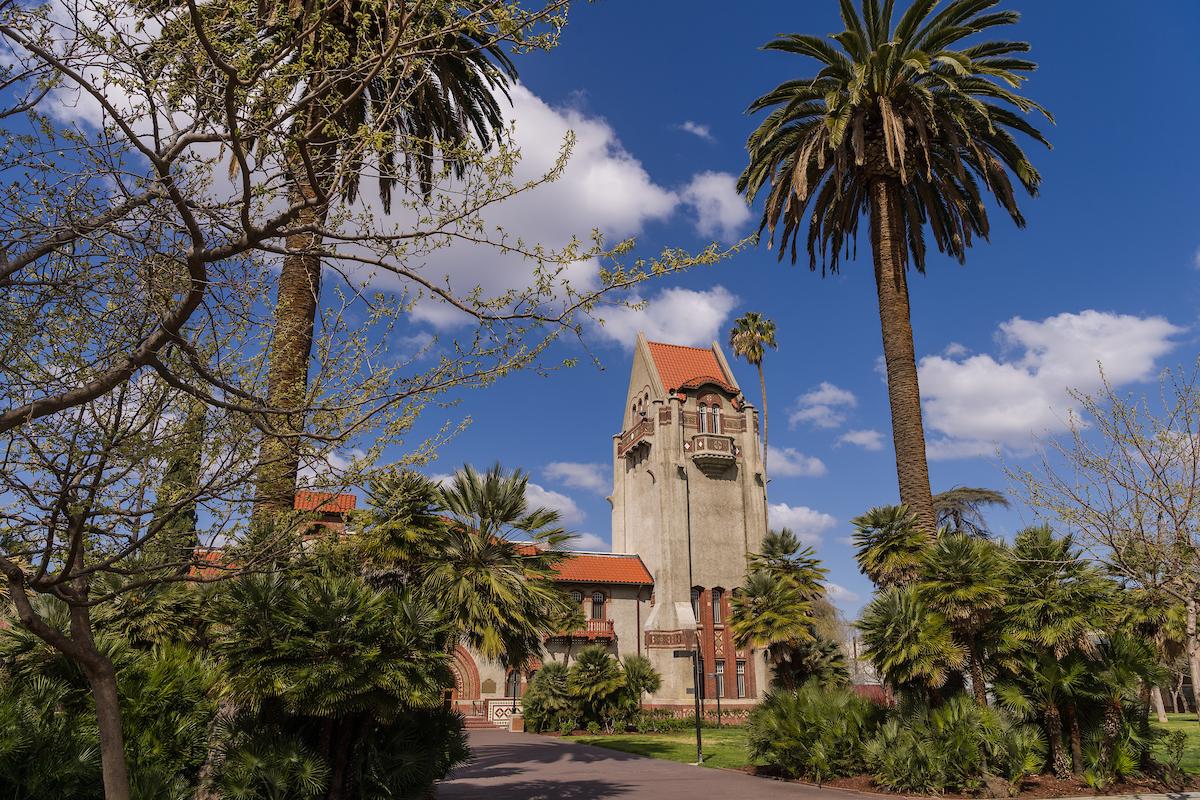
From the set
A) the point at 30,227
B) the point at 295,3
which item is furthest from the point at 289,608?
the point at 295,3

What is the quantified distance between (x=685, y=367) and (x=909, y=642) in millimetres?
34415

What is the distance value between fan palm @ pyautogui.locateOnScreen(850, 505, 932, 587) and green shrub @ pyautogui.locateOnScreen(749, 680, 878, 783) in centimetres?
348

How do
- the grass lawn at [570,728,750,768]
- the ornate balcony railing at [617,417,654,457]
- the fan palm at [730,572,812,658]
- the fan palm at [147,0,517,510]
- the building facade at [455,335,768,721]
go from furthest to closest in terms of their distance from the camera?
1. the ornate balcony railing at [617,417,654,457]
2. the building facade at [455,335,768,721]
3. the fan palm at [730,572,812,658]
4. the grass lawn at [570,728,750,768]
5. the fan palm at [147,0,517,510]

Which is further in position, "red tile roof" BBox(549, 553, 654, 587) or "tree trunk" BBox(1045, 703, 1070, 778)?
"red tile roof" BBox(549, 553, 654, 587)

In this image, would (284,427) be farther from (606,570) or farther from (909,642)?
(606,570)

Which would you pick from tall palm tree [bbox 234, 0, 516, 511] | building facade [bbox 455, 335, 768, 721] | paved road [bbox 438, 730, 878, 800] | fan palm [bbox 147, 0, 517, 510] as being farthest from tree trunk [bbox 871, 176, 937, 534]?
building facade [bbox 455, 335, 768, 721]

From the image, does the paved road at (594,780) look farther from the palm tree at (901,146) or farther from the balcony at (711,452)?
the balcony at (711,452)

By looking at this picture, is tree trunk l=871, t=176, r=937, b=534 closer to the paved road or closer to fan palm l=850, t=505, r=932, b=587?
fan palm l=850, t=505, r=932, b=587

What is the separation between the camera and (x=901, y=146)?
20625 millimetres

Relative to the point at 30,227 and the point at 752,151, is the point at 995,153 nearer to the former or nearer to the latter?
the point at 752,151

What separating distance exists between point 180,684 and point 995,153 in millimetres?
24839

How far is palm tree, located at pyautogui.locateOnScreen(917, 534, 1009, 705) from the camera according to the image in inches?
691

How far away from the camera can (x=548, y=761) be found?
24016 millimetres

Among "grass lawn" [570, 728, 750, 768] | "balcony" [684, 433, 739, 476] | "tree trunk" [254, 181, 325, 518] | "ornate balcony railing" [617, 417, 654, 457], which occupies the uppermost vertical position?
"ornate balcony railing" [617, 417, 654, 457]
